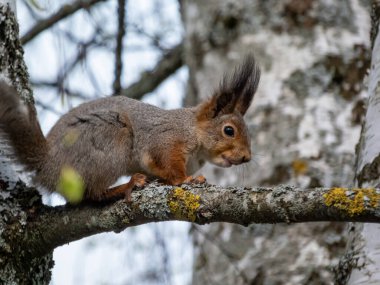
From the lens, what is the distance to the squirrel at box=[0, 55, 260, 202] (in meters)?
1.87

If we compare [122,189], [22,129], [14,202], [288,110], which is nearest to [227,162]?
[288,110]

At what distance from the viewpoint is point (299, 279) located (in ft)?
7.91

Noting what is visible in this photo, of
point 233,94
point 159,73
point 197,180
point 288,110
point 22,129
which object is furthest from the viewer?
point 159,73

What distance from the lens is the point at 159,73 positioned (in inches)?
147

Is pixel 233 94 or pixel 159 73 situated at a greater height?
pixel 159 73

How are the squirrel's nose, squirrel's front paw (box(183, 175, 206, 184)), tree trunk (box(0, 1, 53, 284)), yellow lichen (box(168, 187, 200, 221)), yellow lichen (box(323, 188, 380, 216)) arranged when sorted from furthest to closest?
the squirrel's nose → squirrel's front paw (box(183, 175, 206, 184)) → tree trunk (box(0, 1, 53, 284)) → yellow lichen (box(168, 187, 200, 221)) → yellow lichen (box(323, 188, 380, 216))

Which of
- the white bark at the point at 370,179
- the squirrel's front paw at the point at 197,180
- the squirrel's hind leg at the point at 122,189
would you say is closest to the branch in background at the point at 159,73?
the squirrel's front paw at the point at 197,180

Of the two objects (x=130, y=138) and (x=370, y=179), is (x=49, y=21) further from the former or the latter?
(x=370, y=179)

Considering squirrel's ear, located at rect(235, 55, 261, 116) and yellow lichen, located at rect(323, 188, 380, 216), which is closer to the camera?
yellow lichen, located at rect(323, 188, 380, 216)

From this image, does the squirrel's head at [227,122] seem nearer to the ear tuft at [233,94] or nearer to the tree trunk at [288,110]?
the ear tuft at [233,94]

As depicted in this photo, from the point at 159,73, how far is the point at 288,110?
1158 mm

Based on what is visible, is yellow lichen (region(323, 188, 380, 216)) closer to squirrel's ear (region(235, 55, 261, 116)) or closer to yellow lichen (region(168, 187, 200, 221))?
yellow lichen (region(168, 187, 200, 221))

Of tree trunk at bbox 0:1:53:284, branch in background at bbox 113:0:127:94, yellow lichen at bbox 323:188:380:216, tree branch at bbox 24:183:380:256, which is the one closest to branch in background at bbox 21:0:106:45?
branch in background at bbox 113:0:127:94

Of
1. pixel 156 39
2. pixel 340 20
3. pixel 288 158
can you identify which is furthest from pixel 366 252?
pixel 156 39
